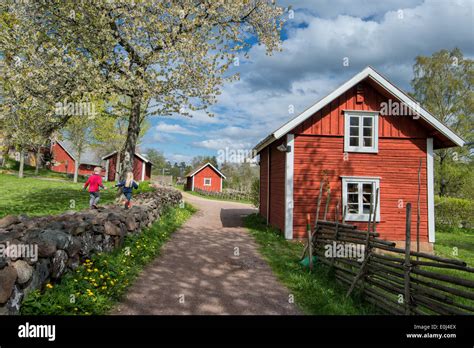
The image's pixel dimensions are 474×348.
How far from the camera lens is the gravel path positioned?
552 cm

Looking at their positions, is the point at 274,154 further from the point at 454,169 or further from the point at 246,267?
the point at 454,169

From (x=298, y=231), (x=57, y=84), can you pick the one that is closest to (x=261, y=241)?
(x=298, y=231)

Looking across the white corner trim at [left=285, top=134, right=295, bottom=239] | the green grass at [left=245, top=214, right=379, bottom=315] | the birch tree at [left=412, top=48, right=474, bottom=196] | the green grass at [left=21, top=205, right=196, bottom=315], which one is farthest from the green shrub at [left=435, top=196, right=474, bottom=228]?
the green grass at [left=21, top=205, right=196, bottom=315]

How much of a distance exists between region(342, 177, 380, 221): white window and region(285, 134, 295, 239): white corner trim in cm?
219

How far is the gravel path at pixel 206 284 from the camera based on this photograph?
552cm

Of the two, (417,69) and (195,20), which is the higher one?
(417,69)

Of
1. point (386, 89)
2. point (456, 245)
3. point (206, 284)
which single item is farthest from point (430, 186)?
point (206, 284)

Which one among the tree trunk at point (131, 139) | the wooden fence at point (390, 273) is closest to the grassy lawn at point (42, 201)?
the tree trunk at point (131, 139)

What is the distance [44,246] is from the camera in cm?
487

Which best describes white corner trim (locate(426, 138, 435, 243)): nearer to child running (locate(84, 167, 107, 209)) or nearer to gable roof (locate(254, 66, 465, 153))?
gable roof (locate(254, 66, 465, 153))

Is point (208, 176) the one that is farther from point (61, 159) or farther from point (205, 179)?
point (61, 159)

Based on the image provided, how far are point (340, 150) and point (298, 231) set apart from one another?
377 cm
